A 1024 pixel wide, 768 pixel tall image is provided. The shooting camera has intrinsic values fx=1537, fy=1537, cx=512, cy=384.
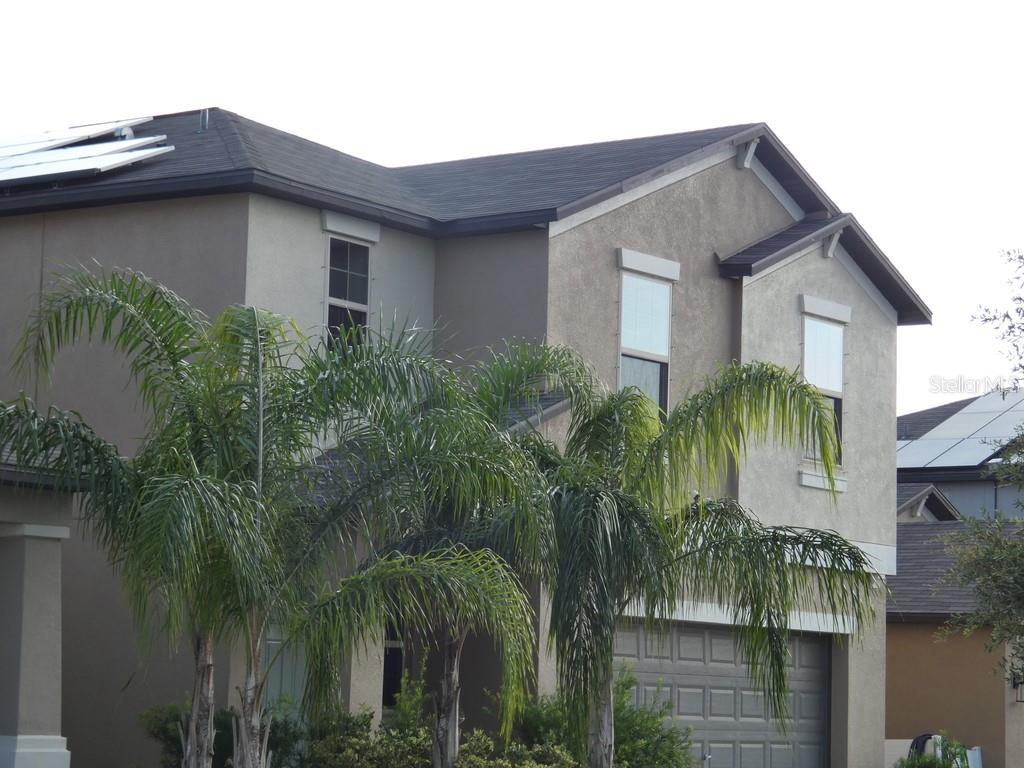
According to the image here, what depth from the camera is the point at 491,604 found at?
35.4 feet

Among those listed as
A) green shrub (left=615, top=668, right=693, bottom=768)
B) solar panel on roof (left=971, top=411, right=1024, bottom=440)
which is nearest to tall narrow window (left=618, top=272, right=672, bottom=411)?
green shrub (left=615, top=668, right=693, bottom=768)

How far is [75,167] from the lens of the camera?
58.3 ft

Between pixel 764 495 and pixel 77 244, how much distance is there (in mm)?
9101

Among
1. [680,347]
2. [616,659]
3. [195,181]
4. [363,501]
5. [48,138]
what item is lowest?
[616,659]

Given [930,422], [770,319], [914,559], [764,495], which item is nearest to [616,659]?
[764,495]

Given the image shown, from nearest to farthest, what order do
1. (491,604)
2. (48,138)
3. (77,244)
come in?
(491,604) < (77,244) < (48,138)

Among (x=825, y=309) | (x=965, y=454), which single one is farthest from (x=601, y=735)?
(x=965, y=454)

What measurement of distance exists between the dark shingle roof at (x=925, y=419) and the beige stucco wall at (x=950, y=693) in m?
11.1

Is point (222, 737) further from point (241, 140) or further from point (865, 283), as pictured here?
point (865, 283)

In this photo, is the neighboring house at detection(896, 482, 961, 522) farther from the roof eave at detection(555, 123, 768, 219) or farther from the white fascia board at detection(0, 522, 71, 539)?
the white fascia board at detection(0, 522, 71, 539)

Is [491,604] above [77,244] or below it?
below

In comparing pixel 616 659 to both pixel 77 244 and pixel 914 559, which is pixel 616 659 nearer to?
pixel 77 244

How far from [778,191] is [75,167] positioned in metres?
9.44

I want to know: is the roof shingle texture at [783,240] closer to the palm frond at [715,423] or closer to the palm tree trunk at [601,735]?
the palm frond at [715,423]
